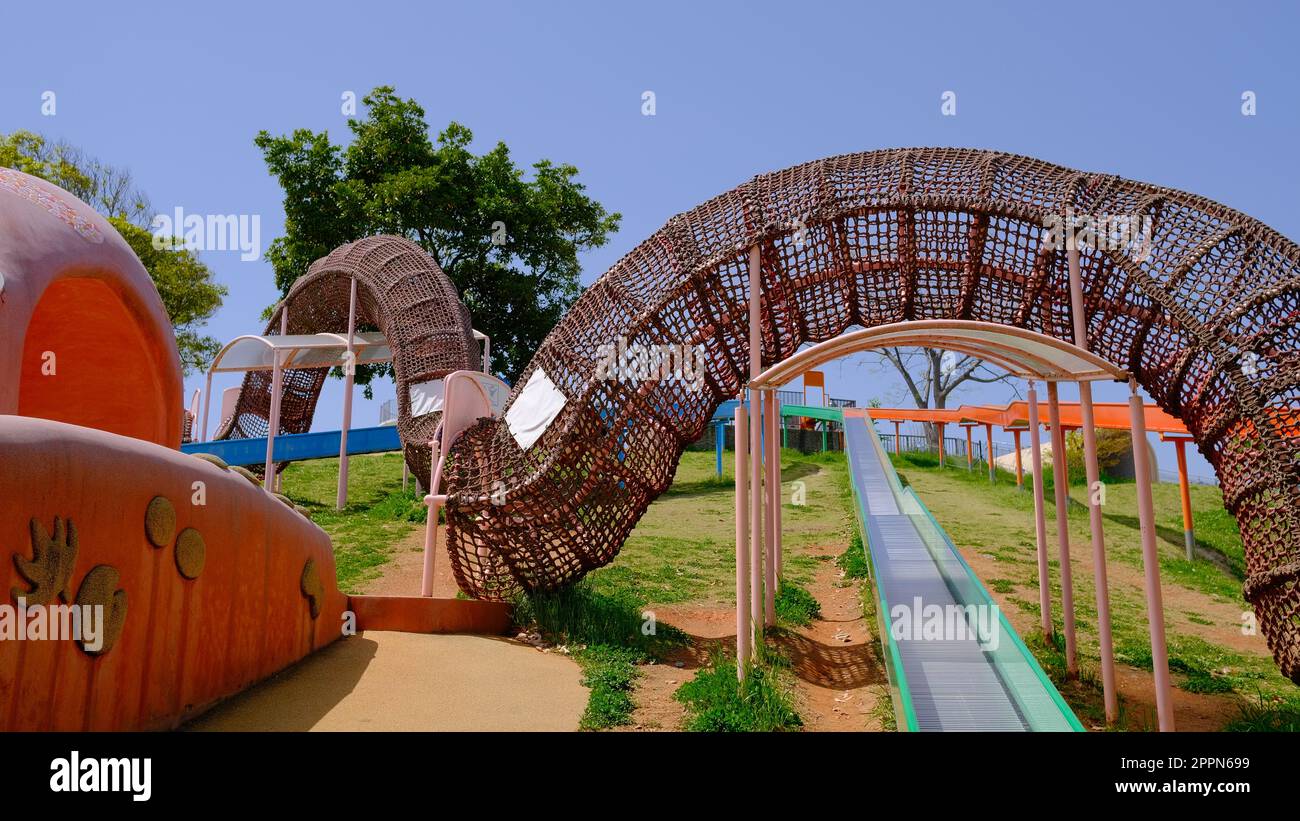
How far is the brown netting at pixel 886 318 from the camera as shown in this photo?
6.04 meters

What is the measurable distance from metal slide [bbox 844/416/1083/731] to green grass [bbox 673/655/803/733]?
817 millimetres

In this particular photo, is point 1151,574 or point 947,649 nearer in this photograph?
point 1151,574

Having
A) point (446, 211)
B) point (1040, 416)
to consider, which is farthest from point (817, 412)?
point (446, 211)

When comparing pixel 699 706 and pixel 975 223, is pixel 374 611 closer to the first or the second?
pixel 699 706

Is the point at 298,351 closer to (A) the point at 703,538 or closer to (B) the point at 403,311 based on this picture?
(B) the point at 403,311

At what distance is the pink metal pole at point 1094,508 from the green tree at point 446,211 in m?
17.7

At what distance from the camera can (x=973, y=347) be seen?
23.9 feet

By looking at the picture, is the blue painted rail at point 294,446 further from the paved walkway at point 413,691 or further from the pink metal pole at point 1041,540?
the pink metal pole at point 1041,540

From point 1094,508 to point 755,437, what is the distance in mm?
2567

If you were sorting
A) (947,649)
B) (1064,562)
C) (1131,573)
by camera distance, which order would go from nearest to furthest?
(947,649)
(1064,562)
(1131,573)

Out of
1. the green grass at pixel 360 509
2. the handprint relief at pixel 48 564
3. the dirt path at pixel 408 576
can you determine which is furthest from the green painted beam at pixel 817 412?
the handprint relief at pixel 48 564

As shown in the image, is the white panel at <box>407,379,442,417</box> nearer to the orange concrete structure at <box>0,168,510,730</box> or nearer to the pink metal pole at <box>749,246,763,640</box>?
the orange concrete structure at <box>0,168,510,730</box>

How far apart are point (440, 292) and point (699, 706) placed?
10.5 m

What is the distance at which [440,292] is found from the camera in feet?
48.4
